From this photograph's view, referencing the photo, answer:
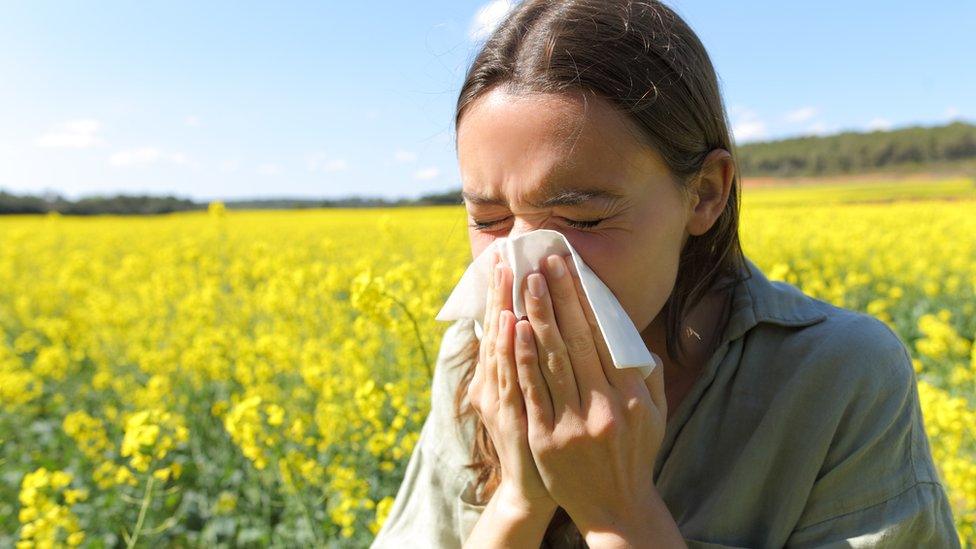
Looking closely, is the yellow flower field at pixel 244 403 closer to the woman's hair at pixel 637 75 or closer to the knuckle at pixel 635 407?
the woman's hair at pixel 637 75

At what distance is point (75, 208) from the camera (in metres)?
34.5

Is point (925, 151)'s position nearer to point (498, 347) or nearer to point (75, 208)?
point (75, 208)

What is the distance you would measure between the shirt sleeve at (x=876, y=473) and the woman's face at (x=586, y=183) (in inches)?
12.3

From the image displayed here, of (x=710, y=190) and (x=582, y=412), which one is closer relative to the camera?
(x=582, y=412)

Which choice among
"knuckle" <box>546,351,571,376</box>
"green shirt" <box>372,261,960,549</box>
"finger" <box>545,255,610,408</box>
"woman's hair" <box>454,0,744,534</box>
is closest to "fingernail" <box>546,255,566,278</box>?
"finger" <box>545,255,610,408</box>

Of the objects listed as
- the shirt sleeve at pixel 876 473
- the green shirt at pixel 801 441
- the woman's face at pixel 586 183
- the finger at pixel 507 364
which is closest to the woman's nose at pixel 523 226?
the woman's face at pixel 586 183

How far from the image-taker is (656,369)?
1.00m

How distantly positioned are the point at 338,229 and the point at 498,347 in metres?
17.1

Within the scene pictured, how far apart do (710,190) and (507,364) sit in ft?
1.41

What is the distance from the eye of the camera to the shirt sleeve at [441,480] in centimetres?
130

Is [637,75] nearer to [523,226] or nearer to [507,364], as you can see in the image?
[523,226]

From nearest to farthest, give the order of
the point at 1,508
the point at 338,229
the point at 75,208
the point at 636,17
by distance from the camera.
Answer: the point at 636,17 → the point at 1,508 → the point at 338,229 → the point at 75,208

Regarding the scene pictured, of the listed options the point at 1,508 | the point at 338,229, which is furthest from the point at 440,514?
the point at 338,229

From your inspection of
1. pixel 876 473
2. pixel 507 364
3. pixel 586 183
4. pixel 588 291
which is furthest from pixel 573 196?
pixel 876 473
